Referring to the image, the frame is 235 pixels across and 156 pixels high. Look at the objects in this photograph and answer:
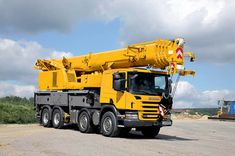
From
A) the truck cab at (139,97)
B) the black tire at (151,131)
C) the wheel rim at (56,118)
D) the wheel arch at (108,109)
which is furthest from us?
the wheel rim at (56,118)

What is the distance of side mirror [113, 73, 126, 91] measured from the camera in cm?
1716

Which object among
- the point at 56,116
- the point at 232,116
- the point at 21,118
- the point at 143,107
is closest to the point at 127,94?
the point at 143,107

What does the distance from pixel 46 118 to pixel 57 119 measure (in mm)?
1303

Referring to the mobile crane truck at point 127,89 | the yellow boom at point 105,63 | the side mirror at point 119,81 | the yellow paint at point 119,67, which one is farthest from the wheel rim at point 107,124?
the yellow boom at point 105,63

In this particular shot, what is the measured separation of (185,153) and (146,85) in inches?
201

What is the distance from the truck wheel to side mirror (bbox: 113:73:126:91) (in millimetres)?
1228

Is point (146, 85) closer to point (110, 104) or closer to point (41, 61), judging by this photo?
point (110, 104)

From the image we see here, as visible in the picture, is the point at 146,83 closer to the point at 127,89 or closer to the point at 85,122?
the point at 127,89

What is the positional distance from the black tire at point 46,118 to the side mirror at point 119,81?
660cm

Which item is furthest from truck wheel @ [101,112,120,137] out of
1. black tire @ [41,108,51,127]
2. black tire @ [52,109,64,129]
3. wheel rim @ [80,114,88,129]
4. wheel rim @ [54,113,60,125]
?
black tire @ [41,108,51,127]

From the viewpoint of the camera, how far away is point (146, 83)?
17.5m

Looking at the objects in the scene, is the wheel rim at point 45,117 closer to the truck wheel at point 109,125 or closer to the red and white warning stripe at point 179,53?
the truck wheel at point 109,125

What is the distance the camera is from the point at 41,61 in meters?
24.2

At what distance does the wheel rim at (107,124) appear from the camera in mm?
17734
